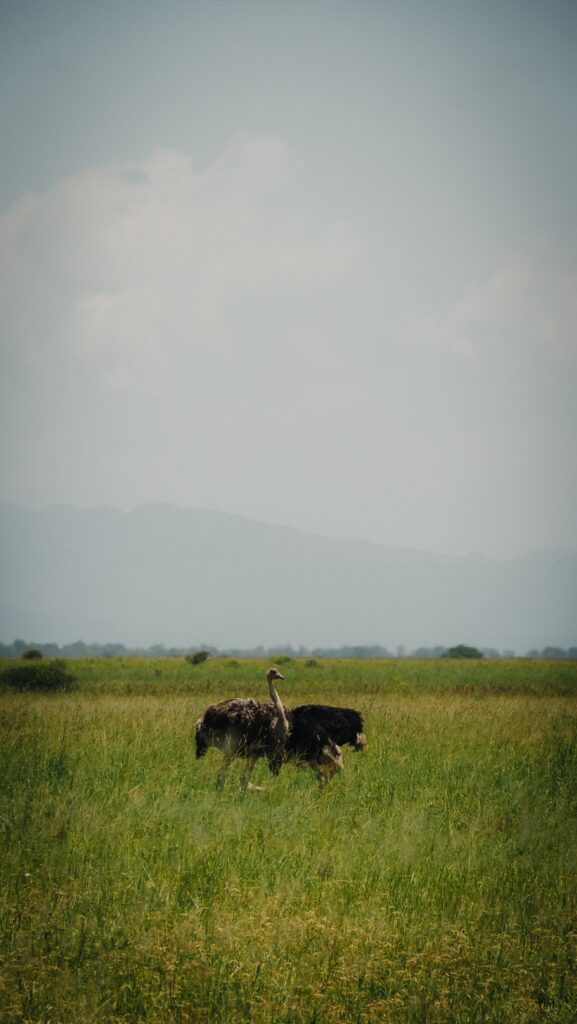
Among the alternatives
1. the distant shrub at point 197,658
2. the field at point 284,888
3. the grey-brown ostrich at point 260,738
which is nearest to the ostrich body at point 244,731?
the grey-brown ostrich at point 260,738

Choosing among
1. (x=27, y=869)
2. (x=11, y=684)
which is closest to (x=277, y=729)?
(x=27, y=869)

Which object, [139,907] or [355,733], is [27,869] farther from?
[355,733]

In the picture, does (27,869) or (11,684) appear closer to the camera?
(27,869)

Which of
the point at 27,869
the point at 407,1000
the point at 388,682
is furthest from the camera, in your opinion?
the point at 388,682

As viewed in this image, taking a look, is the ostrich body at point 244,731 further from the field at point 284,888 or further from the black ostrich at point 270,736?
the field at point 284,888

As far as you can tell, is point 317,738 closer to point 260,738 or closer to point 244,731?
point 260,738

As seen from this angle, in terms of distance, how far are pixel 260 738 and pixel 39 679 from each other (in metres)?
23.4

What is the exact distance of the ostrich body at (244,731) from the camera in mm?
11734

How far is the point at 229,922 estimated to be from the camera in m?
6.34

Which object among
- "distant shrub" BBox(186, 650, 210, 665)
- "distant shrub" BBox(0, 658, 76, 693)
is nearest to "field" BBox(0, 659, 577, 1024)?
"distant shrub" BBox(0, 658, 76, 693)

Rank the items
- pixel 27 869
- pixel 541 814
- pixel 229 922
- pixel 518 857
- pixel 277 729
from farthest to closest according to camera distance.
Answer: pixel 277 729 → pixel 541 814 → pixel 518 857 → pixel 27 869 → pixel 229 922

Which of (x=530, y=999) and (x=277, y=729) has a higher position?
(x=277, y=729)

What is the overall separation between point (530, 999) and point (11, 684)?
102 ft

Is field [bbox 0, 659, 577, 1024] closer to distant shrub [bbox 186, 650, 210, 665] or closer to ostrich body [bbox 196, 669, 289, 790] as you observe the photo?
ostrich body [bbox 196, 669, 289, 790]
